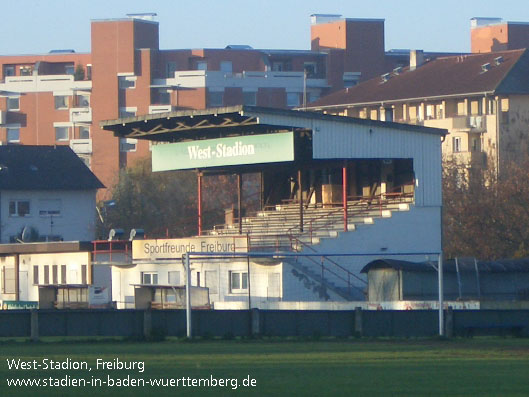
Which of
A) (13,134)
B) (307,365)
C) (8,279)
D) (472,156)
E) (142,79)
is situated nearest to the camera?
(307,365)

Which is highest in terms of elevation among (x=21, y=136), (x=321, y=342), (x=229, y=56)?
(x=229, y=56)

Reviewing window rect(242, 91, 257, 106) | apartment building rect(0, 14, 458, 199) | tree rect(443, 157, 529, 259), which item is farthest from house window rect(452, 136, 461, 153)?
window rect(242, 91, 257, 106)

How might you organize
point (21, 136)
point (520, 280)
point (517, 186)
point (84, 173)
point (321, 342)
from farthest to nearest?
1. point (21, 136)
2. point (84, 173)
3. point (517, 186)
4. point (520, 280)
5. point (321, 342)

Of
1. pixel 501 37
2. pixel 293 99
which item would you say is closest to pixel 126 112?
pixel 293 99

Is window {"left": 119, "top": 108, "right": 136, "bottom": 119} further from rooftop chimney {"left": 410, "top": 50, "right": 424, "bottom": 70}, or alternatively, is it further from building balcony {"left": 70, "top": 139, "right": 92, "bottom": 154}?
rooftop chimney {"left": 410, "top": 50, "right": 424, "bottom": 70}

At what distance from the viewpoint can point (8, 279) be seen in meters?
68.1

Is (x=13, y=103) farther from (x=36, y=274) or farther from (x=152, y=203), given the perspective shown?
(x=36, y=274)

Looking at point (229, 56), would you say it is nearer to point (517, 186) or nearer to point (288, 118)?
point (517, 186)

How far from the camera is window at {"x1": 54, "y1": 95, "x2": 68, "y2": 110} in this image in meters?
134

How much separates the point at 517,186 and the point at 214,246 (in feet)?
81.7

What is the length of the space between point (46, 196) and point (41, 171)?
187 cm

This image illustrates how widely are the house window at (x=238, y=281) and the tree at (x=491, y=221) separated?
723 inches

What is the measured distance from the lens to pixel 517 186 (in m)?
74.1

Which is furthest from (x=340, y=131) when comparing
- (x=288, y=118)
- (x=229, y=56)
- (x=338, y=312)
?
(x=229, y=56)
